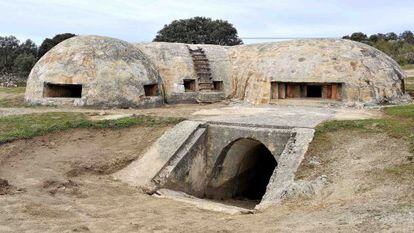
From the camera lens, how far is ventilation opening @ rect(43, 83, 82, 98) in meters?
20.1

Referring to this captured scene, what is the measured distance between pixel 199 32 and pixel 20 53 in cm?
1832

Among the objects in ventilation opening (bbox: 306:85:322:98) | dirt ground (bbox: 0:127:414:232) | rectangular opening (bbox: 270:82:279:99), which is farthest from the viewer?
ventilation opening (bbox: 306:85:322:98)

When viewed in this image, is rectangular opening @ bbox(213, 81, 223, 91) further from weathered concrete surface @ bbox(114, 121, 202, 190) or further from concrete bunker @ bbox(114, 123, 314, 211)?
weathered concrete surface @ bbox(114, 121, 202, 190)

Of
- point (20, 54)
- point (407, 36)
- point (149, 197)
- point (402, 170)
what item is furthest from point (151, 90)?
point (407, 36)

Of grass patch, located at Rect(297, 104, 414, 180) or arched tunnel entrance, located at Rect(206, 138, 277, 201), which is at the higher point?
grass patch, located at Rect(297, 104, 414, 180)

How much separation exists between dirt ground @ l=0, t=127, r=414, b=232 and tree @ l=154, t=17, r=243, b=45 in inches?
1433

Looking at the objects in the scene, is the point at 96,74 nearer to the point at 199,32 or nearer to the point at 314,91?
the point at 314,91

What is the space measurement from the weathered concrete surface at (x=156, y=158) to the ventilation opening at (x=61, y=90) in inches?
273

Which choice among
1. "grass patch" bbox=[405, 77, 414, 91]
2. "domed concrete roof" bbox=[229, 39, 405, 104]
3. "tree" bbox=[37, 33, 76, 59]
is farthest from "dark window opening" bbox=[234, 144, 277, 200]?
"tree" bbox=[37, 33, 76, 59]

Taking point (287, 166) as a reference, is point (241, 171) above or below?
below

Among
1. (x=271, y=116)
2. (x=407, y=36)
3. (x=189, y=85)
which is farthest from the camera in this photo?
(x=407, y=36)

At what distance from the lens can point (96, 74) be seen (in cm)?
1948

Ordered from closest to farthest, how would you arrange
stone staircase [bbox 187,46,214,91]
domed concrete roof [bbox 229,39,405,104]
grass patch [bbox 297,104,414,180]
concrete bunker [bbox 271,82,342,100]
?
grass patch [bbox 297,104,414,180]
domed concrete roof [bbox 229,39,405,104]
concrete bunker [bbox 271,82,342,100]
stone staircase [bbox 187,46,214,91]

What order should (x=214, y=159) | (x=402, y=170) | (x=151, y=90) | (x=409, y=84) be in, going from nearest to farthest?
(x=402, y=170) < (x=214, y=159) < (x=151, y=90) < (x=409, y=84)
